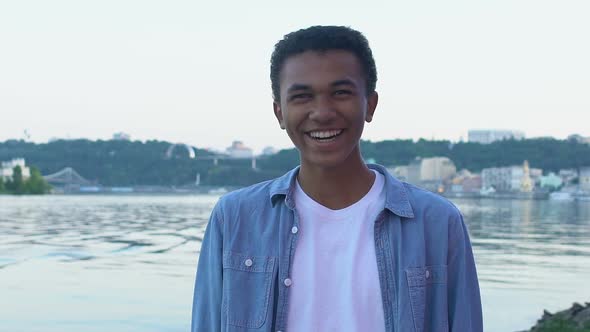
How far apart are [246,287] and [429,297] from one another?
1.55 ft

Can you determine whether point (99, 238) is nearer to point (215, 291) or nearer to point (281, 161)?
point (215, 291)

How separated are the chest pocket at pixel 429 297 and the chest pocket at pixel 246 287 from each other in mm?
360

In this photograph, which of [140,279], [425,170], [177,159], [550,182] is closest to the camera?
[140,279]

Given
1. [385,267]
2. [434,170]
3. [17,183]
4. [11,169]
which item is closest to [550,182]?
[434,170]

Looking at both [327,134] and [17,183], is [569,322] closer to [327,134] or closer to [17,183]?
[327,134]

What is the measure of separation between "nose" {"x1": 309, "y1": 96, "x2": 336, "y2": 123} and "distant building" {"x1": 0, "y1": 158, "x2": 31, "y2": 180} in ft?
432

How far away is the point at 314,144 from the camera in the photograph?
2.56m

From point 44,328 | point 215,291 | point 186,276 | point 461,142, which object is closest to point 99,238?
point 186,276

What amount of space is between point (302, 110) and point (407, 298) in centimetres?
56

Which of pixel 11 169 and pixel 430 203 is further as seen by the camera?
pixel 11 169

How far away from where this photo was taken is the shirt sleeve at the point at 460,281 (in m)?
2.51

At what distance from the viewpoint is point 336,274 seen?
249 centimetres

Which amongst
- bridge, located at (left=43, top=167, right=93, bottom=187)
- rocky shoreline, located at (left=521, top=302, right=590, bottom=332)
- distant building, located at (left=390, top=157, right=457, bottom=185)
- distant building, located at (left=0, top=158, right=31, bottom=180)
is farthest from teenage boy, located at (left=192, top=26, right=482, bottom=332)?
bridge, located at (left=43, top=167, right=93, bottom=187)

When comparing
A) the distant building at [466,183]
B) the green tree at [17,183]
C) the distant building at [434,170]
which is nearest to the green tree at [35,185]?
the green tree at [17,183]
